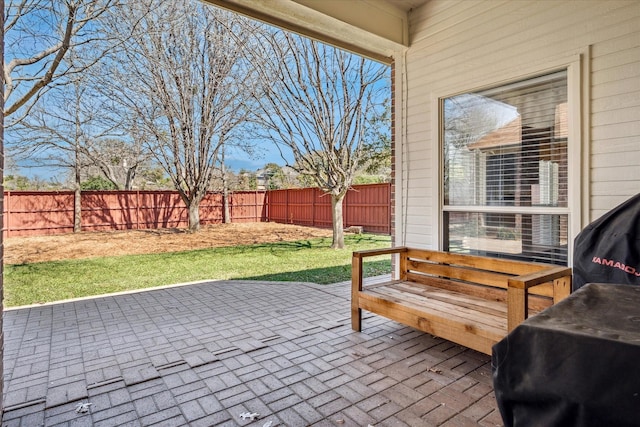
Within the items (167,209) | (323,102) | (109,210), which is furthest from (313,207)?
(109,210)

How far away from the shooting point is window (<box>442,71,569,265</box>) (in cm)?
284

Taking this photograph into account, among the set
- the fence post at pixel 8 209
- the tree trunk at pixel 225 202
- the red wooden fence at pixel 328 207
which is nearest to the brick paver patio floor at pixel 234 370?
the red wooden fence at pixel 328 207

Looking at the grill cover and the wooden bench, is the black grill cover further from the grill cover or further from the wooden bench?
the grill cover

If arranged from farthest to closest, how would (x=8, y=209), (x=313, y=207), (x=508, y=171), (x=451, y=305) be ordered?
1. (x=313, y=207)
2. (x=8, y=209)
3. (x=508, y=171)
4. (x=451, y=305)

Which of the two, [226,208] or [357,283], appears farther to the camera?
[226,208]

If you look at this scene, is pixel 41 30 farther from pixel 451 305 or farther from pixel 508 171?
pixel 451 305

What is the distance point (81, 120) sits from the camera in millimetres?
12336

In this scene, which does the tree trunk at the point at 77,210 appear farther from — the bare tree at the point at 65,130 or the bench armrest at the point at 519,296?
the bench armrest at the point at 519,296

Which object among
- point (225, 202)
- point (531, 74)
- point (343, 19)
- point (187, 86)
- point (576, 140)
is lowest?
point (225, 202)

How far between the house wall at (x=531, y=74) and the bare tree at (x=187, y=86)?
738cm

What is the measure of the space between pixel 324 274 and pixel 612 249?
4541 mm

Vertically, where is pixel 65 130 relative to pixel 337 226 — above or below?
above

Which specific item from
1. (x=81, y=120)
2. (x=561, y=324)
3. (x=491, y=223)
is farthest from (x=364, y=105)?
(x=81, y=120)

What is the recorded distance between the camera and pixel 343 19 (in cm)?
340
